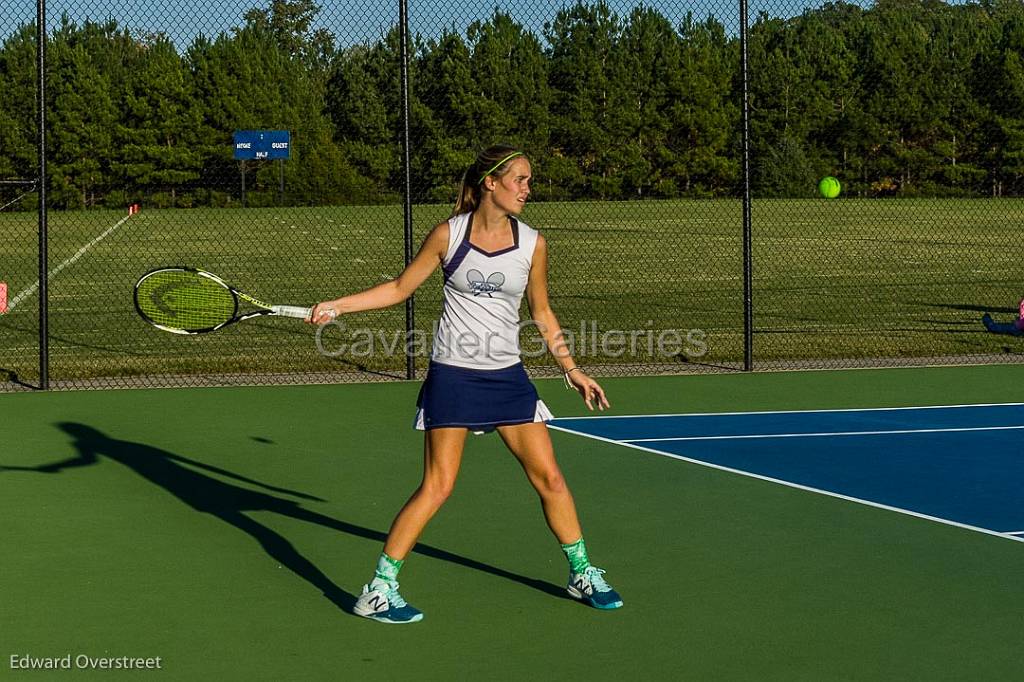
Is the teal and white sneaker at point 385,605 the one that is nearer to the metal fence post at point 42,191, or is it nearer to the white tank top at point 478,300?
the white tank top at point 478,300

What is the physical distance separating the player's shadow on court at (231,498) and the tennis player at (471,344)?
0.56 meters

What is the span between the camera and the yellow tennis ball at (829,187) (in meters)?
23.8

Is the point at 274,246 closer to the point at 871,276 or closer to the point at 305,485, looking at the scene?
the point at 871,276

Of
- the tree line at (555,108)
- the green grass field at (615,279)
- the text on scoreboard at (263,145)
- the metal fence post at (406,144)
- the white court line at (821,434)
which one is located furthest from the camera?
the text on scoreboard at (263,145)

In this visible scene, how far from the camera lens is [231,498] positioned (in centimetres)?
827

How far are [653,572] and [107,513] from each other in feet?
9.32

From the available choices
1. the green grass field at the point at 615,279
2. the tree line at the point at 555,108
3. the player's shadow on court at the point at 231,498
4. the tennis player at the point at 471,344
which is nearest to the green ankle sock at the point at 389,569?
the tennis player at the point at 471,344

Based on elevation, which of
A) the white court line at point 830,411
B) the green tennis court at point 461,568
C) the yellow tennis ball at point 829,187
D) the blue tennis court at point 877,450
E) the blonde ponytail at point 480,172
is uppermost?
the yellow tennis ball at point 829,187

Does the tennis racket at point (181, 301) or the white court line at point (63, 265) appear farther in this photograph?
the white court line at point (63, 265)

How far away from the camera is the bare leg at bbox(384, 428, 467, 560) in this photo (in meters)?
5.87

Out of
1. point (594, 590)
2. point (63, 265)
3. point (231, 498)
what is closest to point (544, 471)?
point (594, 590)

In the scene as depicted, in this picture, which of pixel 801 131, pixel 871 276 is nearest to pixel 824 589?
pixel 871 276

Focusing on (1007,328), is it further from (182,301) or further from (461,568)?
(182,301)

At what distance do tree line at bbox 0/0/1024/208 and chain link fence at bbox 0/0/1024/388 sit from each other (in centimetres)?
8
